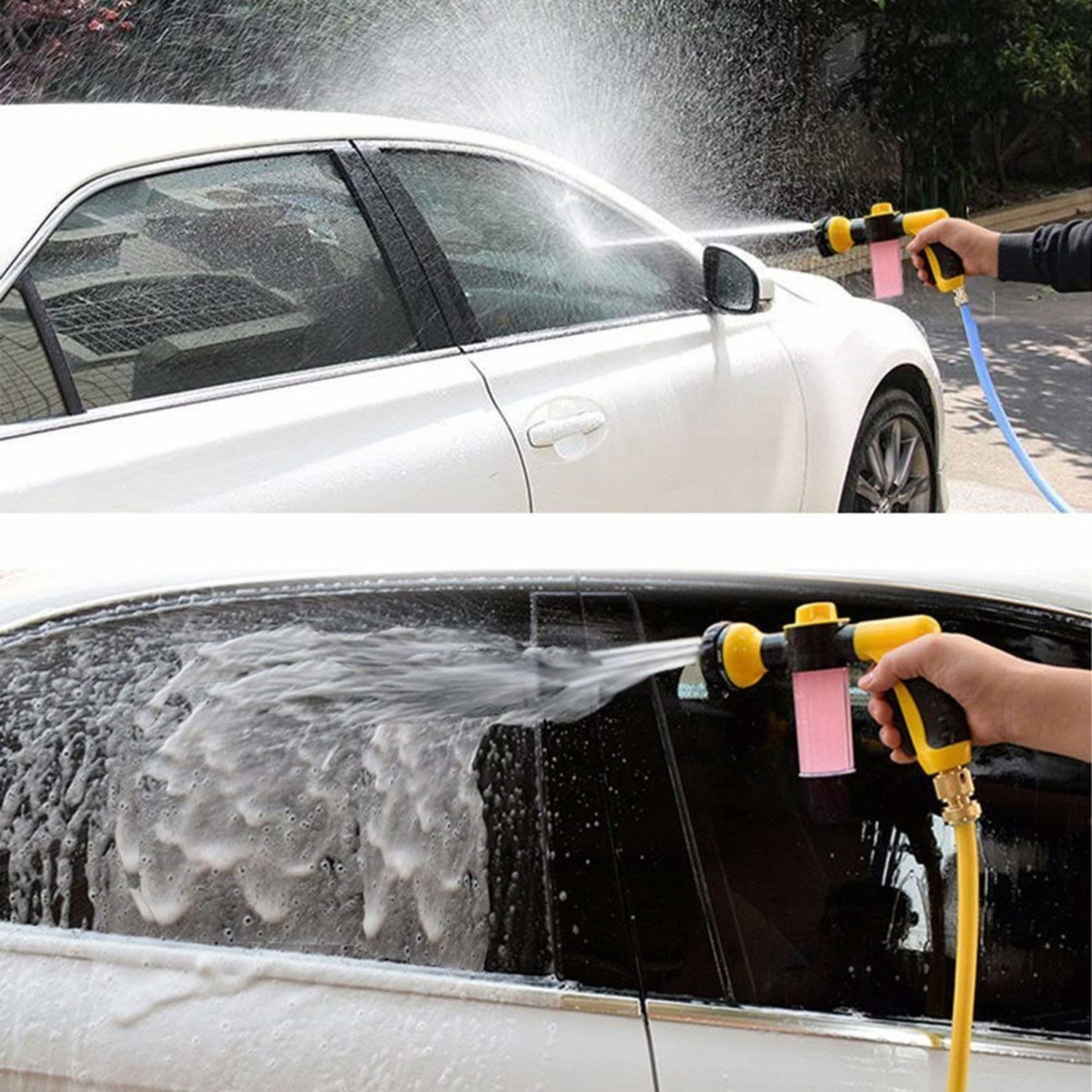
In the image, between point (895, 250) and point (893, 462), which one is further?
point (893, 462)

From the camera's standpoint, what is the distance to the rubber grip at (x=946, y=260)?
2.93m

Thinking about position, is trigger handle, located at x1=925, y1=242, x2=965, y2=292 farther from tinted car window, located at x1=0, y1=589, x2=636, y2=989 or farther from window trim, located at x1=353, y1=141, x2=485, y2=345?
tinted car window, located at x1=0, y1=589, x2=636, y2=989

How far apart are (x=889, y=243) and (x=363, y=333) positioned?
0.97 metres

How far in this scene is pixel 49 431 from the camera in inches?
98.3

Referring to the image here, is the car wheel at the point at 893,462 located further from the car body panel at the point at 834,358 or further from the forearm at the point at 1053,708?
the forearm at the point at 1053,708

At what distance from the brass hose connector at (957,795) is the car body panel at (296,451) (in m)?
1.39

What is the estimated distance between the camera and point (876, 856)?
165 centimetres

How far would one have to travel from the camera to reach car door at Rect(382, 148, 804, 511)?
3105mm

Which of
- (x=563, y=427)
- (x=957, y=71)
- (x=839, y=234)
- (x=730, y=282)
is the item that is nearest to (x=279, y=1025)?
(x=563, y=427)

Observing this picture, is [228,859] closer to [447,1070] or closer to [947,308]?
[447,1070]

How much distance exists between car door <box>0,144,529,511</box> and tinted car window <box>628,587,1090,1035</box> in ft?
3.68

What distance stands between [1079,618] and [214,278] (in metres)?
1.62

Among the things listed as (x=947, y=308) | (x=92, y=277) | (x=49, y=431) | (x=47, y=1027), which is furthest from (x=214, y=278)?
(x=947, y=308)

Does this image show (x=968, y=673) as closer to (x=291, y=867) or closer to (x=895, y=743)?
(x=895, y=743)
